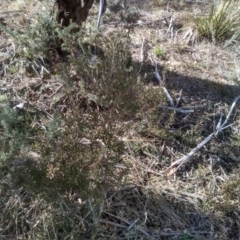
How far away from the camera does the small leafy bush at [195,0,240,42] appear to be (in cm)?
324

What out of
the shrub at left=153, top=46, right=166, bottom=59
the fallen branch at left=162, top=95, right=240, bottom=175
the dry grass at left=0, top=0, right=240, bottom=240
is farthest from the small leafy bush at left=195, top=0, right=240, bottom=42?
the fallen branch at left=162, top=95, right=240, bottom=175

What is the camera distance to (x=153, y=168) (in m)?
2.26

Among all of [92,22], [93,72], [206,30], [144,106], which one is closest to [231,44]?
[206,30]

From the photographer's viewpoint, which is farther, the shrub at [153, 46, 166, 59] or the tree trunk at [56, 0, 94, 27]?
the shrub at [153, 46, 166, 59]

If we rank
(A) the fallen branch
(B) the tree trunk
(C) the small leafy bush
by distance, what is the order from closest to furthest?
(A) the fallen branch
(B) the tree trunk
(C) the small leafy bush

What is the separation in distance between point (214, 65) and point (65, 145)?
68.7 inches

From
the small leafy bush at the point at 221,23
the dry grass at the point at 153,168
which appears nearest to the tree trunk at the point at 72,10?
the dry grass at the point at 153,168

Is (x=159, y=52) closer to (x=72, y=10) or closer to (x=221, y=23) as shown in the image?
(x=221, y=23)

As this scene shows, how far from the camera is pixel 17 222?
1.92m

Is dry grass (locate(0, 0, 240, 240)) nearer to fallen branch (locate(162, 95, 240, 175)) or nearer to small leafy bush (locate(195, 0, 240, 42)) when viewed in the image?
fallen branch (locate(162, 95, 240, 175))

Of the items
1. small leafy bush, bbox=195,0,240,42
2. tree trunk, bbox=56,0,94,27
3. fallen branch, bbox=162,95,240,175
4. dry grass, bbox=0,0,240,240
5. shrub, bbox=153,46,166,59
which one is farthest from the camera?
small leafy bush, bbox=195,0,240,42

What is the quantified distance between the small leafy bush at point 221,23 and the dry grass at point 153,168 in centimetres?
30

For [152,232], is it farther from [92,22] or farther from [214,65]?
[92,22]

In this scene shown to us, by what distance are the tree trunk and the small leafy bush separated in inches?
47.3
